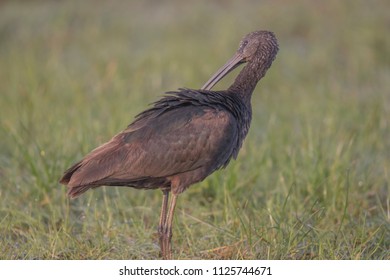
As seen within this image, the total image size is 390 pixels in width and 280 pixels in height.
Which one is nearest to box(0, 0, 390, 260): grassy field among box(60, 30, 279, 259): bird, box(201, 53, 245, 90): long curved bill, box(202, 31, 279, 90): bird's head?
box(60, 30, 279, 259): bird

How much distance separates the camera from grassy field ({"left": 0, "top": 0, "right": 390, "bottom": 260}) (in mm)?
5984

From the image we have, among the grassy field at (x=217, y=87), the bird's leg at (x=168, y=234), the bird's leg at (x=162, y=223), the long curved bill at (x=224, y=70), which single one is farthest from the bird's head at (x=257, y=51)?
the bird's leg at (x=168, y=234)

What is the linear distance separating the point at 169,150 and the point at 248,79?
964mm

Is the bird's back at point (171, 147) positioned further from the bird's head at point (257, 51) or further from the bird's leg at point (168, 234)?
the bird's head at point (257, 51)

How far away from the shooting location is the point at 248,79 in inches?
247

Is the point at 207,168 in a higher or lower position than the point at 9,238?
higher

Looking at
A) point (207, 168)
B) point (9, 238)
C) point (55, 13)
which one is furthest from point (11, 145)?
point (55, 13)

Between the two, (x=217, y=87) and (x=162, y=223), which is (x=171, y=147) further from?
(x=217, y=87)

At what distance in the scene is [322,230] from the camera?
19.5ft

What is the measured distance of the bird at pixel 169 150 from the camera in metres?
5.66

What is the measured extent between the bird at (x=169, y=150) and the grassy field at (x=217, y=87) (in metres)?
0.25

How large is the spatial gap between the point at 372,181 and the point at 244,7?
25.7ft

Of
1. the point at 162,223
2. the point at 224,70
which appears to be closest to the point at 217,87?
the point at 224,70

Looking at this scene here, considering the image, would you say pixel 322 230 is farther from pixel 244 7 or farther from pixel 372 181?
pixel 244 7
